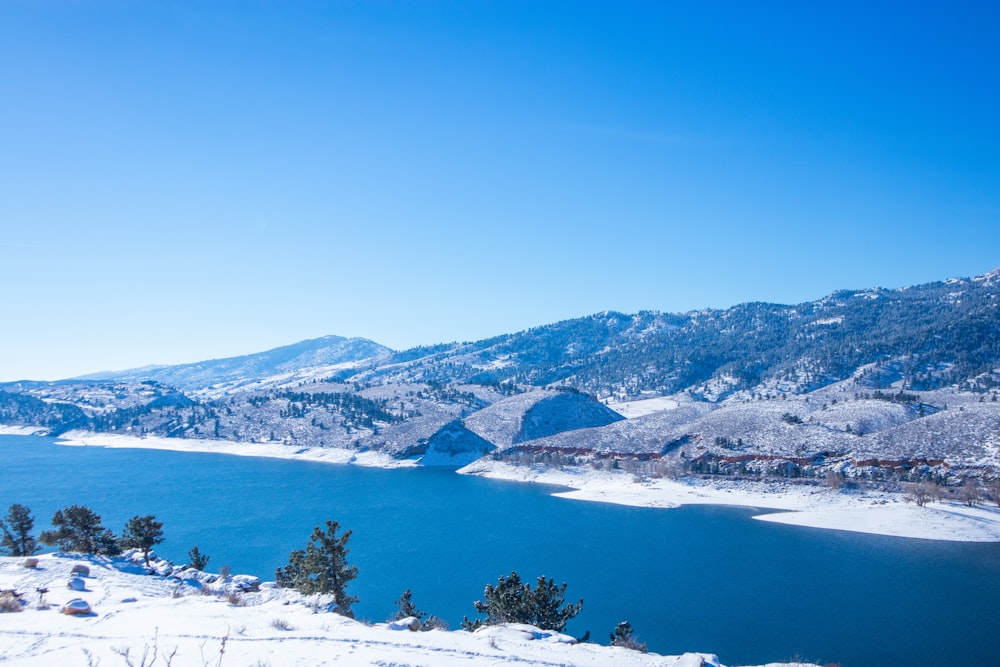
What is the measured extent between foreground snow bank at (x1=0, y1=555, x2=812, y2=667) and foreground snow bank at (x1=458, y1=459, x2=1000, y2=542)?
65751 mm

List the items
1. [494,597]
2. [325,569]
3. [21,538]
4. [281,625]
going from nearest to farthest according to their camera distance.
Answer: [281,625] < [494,597] < [325,569] < [21,538]

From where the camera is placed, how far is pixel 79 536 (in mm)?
43250

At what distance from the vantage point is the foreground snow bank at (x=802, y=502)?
→ 7294 cm

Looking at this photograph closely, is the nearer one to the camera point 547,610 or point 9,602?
point 9,602

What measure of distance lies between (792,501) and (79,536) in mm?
86787

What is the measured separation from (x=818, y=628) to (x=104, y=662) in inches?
1787

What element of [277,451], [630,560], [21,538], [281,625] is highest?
[281,625]

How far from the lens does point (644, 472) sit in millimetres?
114438

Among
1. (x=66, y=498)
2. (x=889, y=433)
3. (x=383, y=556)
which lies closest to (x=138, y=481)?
(x=66, y=498)

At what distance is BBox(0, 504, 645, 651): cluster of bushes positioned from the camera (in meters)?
32.4

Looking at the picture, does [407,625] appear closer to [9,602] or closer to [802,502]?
[9,602]

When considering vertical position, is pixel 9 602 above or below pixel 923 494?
above

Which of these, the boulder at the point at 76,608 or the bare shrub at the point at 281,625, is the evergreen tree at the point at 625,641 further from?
the boulder at the point at 76,608

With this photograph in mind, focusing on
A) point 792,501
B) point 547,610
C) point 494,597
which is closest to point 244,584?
point 494,597
